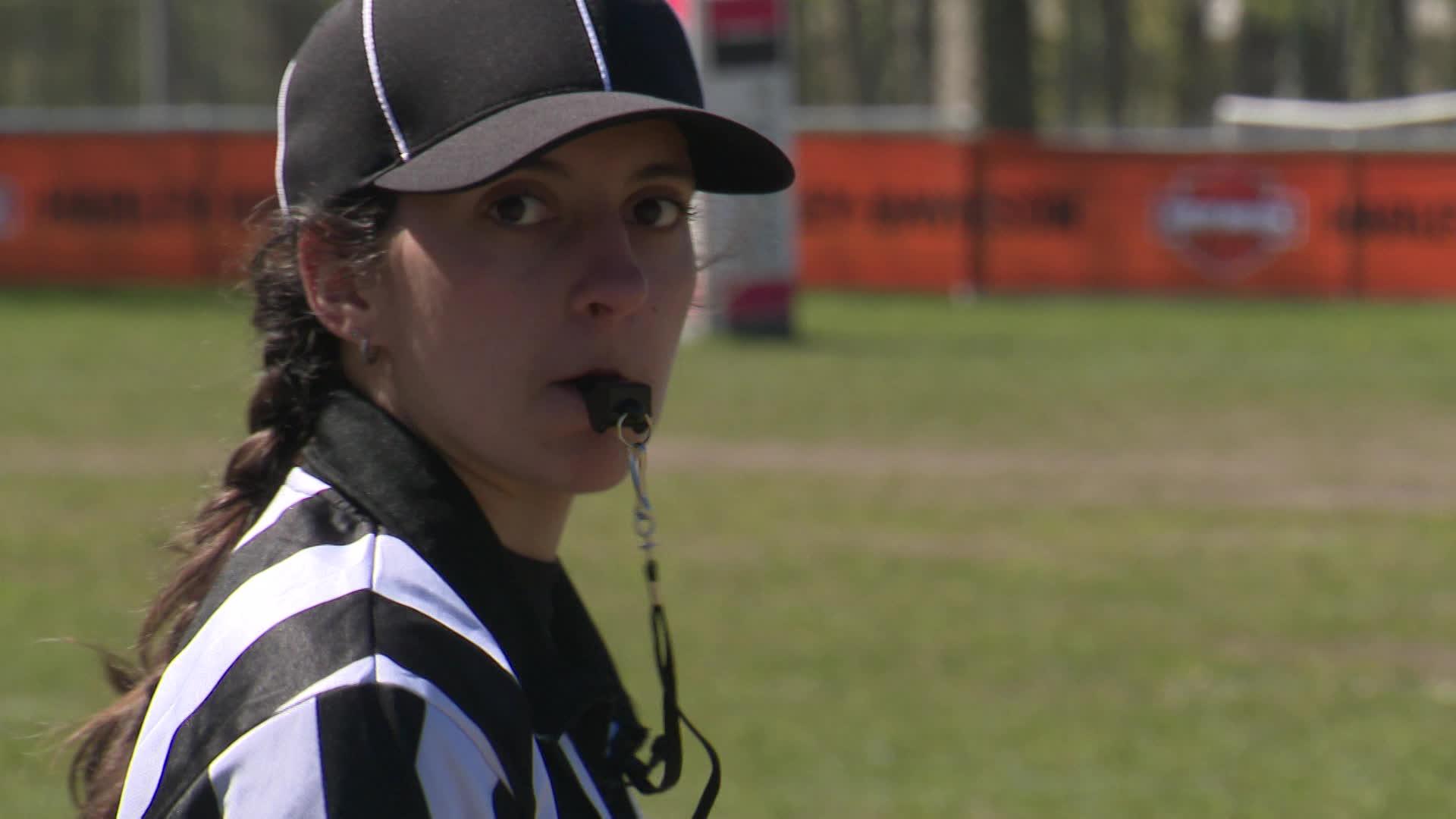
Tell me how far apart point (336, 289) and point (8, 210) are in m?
25.2

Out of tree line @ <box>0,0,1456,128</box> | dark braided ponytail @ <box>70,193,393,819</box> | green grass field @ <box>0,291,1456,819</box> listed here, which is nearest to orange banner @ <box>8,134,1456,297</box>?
tree line @ <box>0,0,1456,128</box>

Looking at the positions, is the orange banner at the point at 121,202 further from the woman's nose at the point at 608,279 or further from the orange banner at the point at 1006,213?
the woman's nose at the point at 608,279

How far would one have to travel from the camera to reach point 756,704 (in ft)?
22.8

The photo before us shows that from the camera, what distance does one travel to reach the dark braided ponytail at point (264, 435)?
180cm

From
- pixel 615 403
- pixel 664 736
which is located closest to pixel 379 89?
pixel 615 403

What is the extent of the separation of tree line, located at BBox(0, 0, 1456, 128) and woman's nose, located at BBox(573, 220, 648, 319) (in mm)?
28465

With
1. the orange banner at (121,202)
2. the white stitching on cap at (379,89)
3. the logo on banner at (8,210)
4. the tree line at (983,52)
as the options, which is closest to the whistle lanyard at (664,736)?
the white stitching on cap at (379,89)

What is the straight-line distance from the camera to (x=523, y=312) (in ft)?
5.65

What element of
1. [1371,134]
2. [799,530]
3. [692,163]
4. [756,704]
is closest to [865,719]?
[756,704]

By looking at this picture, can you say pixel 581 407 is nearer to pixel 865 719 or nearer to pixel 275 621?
pixel 275 621

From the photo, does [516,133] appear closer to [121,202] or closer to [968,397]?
[968,397]

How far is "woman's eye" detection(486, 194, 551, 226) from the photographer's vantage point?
1.72 meters

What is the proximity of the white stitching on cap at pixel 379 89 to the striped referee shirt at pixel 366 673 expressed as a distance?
229 millimetres

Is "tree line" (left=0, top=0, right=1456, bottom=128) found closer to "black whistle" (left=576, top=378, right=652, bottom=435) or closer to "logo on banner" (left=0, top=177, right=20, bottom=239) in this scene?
"logo on banner" (left=0, top=177, right=20, bottom=239)
